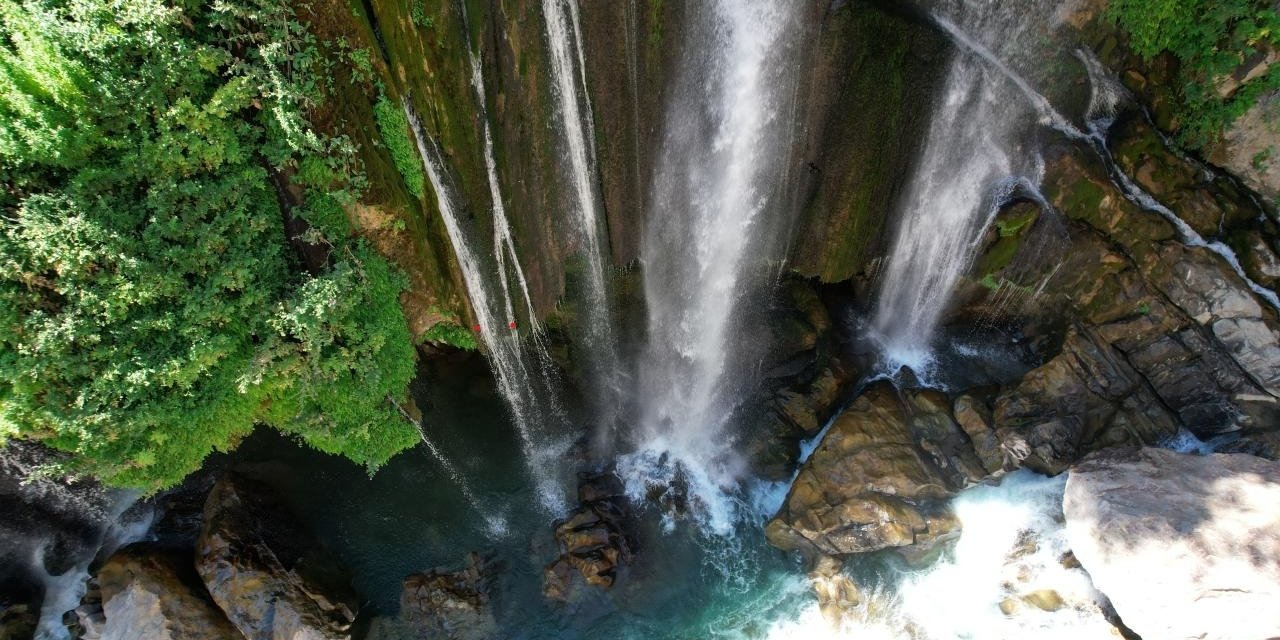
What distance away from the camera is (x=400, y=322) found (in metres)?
9.55

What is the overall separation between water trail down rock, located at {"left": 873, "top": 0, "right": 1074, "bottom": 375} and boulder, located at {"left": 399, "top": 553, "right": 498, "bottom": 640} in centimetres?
861

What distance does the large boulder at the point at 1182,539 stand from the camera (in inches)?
298

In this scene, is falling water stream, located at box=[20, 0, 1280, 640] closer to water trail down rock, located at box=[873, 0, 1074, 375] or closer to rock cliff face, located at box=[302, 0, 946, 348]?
water trail down rock, located at box=[873, 0, 1074, 375]

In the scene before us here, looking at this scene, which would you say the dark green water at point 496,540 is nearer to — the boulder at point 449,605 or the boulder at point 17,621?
the boulder at point 449,605

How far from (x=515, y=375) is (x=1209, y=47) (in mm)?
12196

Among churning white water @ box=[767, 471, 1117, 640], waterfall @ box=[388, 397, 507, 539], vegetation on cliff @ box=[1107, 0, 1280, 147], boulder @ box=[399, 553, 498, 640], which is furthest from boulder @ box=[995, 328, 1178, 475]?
boulder @ box=[399, 553, 498, 640]

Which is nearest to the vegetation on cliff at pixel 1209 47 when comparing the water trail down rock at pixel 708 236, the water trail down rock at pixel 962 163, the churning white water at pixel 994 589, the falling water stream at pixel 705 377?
the falling water stream at pixel 705 377

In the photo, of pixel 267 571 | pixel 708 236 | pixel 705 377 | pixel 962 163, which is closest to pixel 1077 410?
pixel 962 163

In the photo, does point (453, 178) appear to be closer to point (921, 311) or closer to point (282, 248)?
point (282, 248)

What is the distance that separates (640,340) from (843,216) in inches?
168

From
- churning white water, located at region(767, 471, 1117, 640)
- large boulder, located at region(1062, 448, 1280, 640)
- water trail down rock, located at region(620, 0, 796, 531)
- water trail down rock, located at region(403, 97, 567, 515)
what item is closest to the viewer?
large boulder, located at region(1062, 448, 1280, 640)

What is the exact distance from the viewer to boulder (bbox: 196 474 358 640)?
9.77 meters

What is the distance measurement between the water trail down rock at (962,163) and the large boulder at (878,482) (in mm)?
1519

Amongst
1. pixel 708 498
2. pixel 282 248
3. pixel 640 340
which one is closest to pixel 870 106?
pixel 640 340
